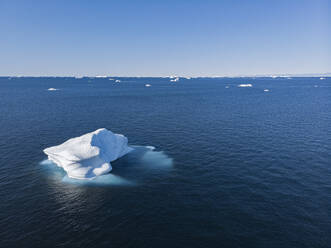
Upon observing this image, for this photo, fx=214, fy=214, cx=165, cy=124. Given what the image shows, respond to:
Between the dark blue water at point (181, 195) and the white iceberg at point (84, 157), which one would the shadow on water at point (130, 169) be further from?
the white iceberg at point (84, 157)

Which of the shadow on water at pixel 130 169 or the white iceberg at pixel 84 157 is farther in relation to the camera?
the white iceberg at pixel 84 157

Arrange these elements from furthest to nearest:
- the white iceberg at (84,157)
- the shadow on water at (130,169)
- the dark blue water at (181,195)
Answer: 1. the white iceberg at (84,157)
2. the shadow on water at (130,169)
3. the dark blue water at (181,195)

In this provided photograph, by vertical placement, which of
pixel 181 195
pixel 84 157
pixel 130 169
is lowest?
pixel 181 195

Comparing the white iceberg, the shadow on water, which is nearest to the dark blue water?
the shadow on water

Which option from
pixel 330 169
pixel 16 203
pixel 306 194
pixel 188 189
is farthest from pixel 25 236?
pixel 330 169

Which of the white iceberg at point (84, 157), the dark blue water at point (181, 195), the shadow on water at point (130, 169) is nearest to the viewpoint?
the dark blue water at point (181, 195)

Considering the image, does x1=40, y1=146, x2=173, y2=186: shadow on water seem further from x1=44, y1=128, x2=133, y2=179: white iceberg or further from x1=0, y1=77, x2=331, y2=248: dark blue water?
x1=44, y1=128, x2=133, y2=179: white iceberg

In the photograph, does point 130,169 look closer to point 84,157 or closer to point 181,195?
point 84,157

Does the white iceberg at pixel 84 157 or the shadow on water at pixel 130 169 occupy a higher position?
the white iceberg at pixel 84 157

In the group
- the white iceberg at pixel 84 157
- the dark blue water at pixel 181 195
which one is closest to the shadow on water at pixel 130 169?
the dark blue water at pixel 181 195

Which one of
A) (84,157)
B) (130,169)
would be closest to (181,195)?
(130,169)
